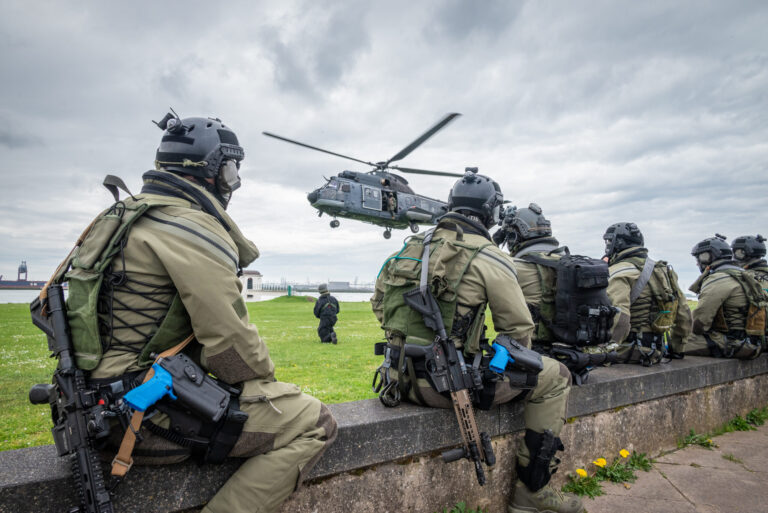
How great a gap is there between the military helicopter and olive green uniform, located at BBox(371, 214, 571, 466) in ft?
56.6

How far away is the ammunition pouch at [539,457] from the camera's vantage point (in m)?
3.28

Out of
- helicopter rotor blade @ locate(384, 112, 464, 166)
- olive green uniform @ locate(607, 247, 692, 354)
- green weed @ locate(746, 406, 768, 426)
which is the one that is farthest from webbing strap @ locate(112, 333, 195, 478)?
helicopter rotor blade @ locate(384, 112, 464, 166)

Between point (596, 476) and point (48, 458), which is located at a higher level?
point (48, 458)

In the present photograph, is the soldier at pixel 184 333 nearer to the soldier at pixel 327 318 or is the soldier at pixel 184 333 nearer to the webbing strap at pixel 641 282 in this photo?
the webbing strap at pixel 641 282

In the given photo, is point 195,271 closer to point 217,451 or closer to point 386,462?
point 217,451

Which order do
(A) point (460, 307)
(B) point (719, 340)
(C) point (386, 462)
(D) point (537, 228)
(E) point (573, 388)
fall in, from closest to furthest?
(C) point (386, 462) → (A) point (460, 307) → (E) point (573, 388) → (D) point (537, 228) → (B) point (719, 340)

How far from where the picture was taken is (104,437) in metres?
1.90

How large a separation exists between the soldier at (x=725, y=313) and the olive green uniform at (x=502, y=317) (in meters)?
4.27

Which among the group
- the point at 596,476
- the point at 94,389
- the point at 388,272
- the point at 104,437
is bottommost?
the point at 596,476

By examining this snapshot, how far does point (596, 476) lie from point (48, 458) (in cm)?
408

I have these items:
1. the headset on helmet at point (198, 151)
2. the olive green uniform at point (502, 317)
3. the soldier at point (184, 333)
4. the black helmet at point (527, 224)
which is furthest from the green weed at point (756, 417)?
the headset on helmet at point (198, 151)

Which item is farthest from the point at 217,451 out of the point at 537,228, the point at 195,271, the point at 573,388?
the point at 537,228

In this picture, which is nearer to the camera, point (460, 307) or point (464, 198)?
point (460, 307)

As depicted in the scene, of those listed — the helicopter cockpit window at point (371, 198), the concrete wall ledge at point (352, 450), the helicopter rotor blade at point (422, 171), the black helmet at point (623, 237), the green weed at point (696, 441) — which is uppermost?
the helicopter rotor blade at point (422, 171)
